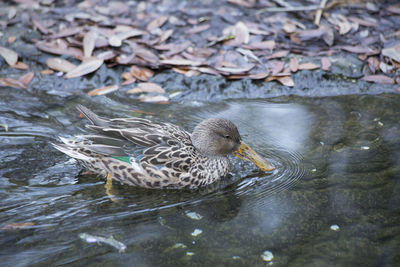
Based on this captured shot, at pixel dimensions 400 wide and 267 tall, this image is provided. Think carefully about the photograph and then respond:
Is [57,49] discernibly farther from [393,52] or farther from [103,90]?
[393,52]

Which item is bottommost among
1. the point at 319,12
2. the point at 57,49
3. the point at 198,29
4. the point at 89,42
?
the point at 57,49

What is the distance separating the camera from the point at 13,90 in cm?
692

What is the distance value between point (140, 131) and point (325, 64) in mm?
3641

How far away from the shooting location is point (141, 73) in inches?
289

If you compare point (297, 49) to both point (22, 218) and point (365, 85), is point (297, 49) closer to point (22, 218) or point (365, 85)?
point (365, 85)

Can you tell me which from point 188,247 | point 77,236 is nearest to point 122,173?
point 77,236

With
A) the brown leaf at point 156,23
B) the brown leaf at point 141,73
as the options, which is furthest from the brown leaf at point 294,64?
the brown leaf at point 156,23

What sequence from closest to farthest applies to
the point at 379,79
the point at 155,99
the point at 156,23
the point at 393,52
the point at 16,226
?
the point at 16,226 → the point at 155,99 → the point at 379,79 → the point at 393,52 → the point at 156,23

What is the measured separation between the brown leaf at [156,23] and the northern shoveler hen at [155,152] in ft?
11.1

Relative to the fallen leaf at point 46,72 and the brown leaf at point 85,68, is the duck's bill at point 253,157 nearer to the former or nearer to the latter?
the brown leaf at point 85,68

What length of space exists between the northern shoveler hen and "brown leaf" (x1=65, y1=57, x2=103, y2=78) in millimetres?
2241

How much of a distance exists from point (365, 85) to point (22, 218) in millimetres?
5328

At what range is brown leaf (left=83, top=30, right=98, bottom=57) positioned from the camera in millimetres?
7551

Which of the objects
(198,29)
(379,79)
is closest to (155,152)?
(198,29)
